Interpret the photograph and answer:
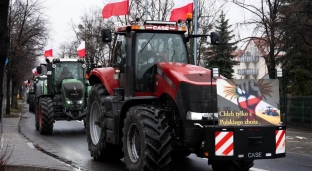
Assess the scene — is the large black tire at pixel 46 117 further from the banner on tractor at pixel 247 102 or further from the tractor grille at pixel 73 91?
the banner on tractor at pixel 247 102

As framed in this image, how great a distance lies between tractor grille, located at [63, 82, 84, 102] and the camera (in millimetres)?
18031

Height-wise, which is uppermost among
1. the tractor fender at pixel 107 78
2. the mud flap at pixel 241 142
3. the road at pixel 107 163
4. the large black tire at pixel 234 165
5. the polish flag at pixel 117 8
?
the polish flag at pixel 117 8

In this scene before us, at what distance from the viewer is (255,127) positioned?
7793mm

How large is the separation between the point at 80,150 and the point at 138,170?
5102mm

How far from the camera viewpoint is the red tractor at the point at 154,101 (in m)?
8.09

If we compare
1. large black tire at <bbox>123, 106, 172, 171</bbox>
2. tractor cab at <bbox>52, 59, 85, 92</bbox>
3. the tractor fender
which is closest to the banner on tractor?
large black tire at <bbox>123, 106, 172, 171</bbox>

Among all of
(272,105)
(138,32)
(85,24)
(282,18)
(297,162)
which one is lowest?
(297,162)

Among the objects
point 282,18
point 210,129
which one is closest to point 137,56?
point 210,129

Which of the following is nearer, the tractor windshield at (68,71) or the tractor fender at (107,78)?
the tractor fender at (107,78)

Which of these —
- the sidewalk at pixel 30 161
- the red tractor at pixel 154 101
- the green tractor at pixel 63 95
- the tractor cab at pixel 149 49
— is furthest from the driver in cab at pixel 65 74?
the tractor cab at pixel 149 49

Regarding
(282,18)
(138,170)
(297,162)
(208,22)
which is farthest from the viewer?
(208,22)

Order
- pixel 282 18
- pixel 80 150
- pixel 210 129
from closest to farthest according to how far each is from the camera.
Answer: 1. pixel 210 129
2. pixel 80 150
3. pixel 282 18

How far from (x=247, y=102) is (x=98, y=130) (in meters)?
4.69

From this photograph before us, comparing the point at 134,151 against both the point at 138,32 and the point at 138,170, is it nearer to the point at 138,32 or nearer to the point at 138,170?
the point at 138,170
